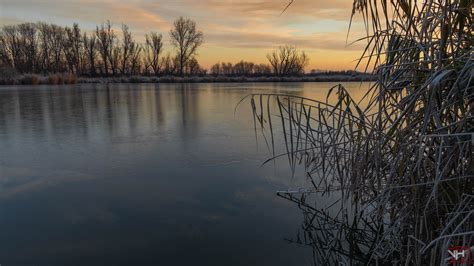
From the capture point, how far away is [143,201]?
9.37 feet

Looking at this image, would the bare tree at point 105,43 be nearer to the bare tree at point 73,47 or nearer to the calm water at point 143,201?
the bare tree at point 73,47

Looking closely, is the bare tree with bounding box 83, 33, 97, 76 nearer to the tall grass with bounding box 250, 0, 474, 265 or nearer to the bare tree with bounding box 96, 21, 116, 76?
the bare tree with bounding box 96, 21, 116, 76

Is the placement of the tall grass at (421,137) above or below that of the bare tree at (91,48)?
below

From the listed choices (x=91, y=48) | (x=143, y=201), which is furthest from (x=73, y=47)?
(x=143, y=201)

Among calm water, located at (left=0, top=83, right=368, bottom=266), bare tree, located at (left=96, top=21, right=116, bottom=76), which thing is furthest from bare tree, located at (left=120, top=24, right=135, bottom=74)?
calm water, located at (left=0, top=83, right=368, bottom=266)

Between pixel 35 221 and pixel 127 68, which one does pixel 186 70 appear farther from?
pixel 35 221

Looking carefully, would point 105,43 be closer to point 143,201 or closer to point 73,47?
point 73,47

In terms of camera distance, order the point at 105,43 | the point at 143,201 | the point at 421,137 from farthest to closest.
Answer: the point at 105,43 < the point at 143,201 < the point at 421,137

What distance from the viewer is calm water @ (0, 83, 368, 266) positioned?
2.18 metres

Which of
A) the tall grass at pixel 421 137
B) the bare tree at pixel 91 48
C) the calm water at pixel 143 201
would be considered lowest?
the calm water at pixel 143 201

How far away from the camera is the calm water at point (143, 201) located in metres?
2.18

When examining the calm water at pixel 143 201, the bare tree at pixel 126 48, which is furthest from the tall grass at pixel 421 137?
the bare tree at pixel 126 48

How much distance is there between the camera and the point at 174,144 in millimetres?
4730

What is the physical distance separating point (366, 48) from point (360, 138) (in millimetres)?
510
